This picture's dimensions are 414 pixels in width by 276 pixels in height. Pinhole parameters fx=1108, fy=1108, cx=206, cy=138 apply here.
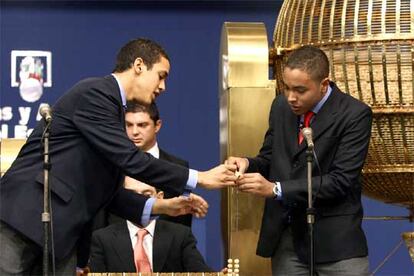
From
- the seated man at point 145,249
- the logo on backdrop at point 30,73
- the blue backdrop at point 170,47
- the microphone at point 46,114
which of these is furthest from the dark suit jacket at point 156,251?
the logo on backdrop at point 30,73

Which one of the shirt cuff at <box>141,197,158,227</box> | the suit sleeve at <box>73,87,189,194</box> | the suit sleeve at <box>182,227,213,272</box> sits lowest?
the suit sleeve at <box>182,227,213,272</box>

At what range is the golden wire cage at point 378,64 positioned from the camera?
5.14 meters

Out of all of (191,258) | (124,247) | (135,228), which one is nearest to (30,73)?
(135,228)

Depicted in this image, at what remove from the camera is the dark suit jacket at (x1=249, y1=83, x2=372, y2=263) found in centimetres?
484

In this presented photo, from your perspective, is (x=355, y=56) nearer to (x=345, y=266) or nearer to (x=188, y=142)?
(x=345, y=266)

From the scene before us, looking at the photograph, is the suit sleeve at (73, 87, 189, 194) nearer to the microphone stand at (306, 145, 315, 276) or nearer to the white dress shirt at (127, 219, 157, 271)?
the microphone stand at (306, 145, 315, 276)

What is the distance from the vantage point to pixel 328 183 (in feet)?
15.8

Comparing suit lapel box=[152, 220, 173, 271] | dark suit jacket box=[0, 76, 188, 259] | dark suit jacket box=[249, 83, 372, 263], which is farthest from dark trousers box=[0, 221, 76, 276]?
suit lapel box=[152, 220, 173, 271]

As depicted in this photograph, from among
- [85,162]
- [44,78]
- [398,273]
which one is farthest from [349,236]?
[44,78]

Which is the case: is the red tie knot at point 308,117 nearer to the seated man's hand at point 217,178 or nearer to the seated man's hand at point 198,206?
the seated man's hand at point 217,178

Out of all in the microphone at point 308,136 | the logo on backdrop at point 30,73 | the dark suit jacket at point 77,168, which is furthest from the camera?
the logo on backdrop at point 30,73

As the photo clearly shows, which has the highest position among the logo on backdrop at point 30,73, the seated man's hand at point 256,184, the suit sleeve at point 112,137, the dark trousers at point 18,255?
the logo on backdrop at point 30,73

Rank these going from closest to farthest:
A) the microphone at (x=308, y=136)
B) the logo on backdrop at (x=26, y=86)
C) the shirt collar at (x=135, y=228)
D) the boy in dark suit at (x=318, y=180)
Result: the microphone at (x=308, y=136) < the boy in dark suit at (x=318, y=180) < the shirt collar at (x=135, y=228) < the logo on backdrop at (x=26, y=86)

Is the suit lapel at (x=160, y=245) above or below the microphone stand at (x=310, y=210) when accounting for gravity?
below
